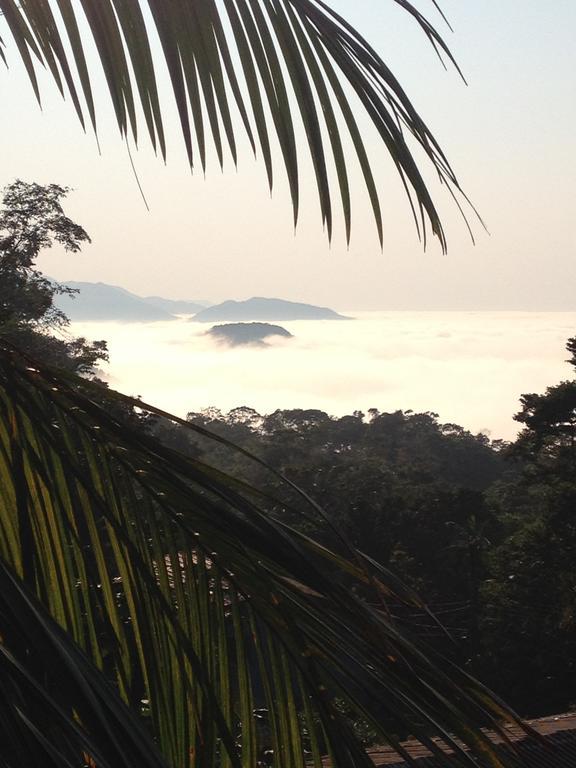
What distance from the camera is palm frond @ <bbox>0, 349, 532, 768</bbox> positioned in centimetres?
56

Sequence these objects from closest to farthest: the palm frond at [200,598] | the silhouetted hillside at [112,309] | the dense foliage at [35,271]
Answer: the palm frond at [200,598], the dense foliage at [35,271], the silhouetted hillside at [112,309]

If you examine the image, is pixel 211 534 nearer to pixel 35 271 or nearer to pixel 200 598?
pixel 200 598

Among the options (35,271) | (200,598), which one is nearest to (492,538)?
(35,271)

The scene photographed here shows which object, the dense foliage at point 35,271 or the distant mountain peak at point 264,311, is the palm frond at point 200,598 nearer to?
the dense foliage at point 35,271

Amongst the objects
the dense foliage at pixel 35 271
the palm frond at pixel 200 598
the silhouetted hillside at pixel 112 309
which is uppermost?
the silhouetted hillside at pixel 112 309

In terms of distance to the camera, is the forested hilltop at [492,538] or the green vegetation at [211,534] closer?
the green vegetation at [211,534]

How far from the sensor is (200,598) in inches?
26.9

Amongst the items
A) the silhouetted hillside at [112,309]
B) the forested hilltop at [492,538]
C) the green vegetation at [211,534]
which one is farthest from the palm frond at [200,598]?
the silhouetted hillside at [112,309]

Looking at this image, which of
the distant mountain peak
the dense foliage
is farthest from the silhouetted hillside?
the dense foliage

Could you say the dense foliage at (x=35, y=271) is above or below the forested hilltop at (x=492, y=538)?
above

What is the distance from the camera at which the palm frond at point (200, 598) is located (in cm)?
56

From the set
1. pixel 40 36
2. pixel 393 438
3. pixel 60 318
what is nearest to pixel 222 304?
pixel 393 438

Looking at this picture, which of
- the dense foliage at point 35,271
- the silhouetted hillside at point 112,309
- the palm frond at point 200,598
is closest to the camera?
the palm frond at point 200,598

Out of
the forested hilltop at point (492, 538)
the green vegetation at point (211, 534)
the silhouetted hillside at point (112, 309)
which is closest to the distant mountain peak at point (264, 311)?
the silhouetted hillside at point (112, 309)
